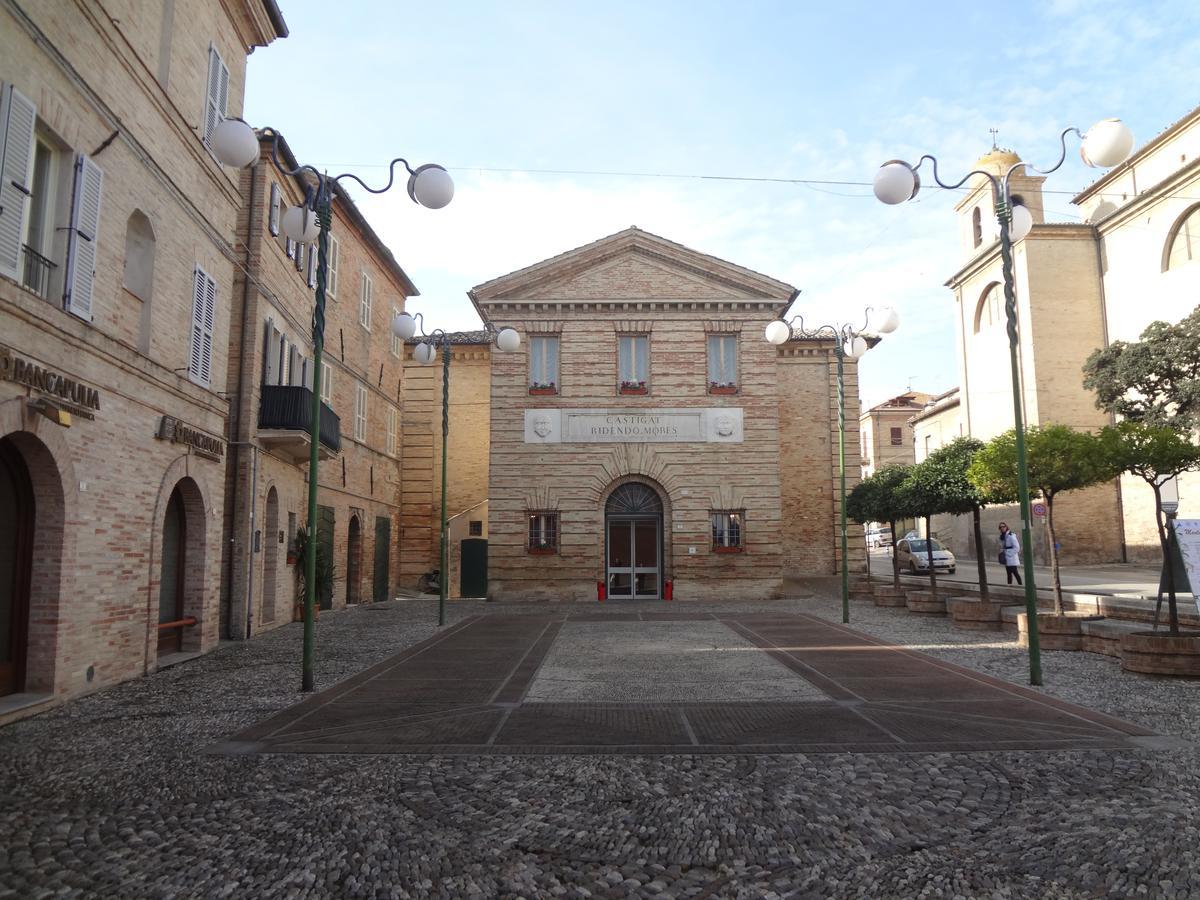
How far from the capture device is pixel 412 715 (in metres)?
7.97

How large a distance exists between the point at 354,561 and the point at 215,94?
41.0 feet

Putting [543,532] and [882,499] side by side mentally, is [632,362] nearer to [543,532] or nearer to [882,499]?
[543,532]

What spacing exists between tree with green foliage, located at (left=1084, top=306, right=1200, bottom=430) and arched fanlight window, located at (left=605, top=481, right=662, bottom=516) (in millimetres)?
13845

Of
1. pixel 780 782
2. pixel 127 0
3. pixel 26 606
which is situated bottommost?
pixel 780 782

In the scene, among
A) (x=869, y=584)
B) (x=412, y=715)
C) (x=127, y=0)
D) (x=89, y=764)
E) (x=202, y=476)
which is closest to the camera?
(x=89, y=764)

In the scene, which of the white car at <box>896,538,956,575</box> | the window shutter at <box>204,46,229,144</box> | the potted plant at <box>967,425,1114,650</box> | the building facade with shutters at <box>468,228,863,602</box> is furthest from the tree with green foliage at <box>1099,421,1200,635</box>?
the white car at <box>896,538,956,575</box>

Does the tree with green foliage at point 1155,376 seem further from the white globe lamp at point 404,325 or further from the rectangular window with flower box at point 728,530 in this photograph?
the white globe lamp at point 404,325

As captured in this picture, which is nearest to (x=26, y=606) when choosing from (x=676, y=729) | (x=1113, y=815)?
(x=676, y=729)

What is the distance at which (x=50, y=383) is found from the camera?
26.3 feet

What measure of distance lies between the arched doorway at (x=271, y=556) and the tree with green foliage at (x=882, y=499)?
12.9m

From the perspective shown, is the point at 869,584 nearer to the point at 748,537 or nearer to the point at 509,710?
the point at 748,537

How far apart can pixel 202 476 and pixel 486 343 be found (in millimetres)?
16759

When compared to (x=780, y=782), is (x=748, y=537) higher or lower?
higher

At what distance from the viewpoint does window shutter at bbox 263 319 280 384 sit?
606 inches
